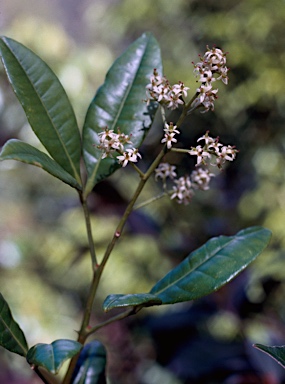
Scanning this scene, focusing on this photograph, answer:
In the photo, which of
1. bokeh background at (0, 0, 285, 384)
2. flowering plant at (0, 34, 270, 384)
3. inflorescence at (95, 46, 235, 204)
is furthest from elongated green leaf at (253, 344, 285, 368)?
bokeh background at (0, 0, 285, 384)

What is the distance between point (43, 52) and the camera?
247cm

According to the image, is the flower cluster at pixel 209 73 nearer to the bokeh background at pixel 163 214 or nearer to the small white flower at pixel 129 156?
the small white flower at pixel 129 156

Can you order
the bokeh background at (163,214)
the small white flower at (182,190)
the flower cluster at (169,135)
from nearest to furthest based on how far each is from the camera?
the flower cluster at (169,135)
the small white flower at (182,190)
the bokeh background at (163,214)

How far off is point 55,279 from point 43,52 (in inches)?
39.6

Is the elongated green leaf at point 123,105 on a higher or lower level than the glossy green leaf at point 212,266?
higher

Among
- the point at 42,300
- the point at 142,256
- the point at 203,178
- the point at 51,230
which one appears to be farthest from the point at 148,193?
the point at 203,178

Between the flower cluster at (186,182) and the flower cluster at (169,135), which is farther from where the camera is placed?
the flower cluster at (186,182)

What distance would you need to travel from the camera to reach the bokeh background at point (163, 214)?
1313 mm

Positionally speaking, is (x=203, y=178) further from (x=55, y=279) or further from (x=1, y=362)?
(x=55, y=279)

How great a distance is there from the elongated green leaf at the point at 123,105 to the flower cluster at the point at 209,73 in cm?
10

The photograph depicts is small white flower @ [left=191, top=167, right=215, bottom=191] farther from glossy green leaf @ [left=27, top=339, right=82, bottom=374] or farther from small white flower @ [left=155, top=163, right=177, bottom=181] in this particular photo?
glossy green leaf @ [left=27, top=339, right=82, bottom=374]

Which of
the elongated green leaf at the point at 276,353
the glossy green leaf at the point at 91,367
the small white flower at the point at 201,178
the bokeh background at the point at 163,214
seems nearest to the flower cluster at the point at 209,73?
the small white flower at the point at 201,178

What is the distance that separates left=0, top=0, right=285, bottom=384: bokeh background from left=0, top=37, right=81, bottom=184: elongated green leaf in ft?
2.29

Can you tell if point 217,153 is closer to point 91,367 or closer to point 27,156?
point 27,156
